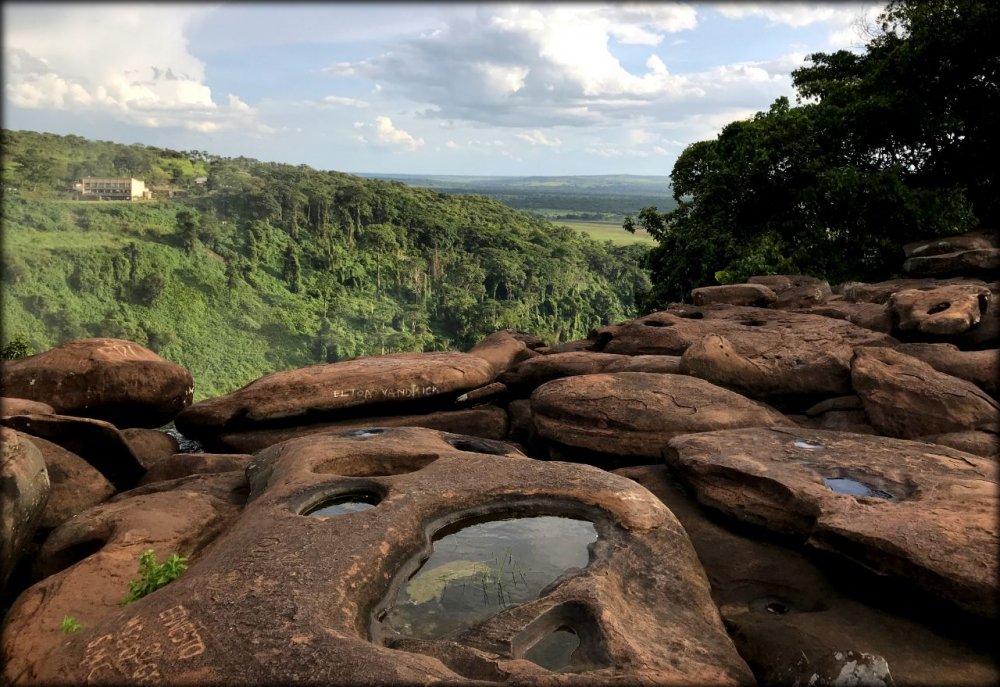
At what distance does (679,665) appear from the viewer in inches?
179

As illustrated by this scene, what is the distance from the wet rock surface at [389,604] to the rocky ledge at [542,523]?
22 mm

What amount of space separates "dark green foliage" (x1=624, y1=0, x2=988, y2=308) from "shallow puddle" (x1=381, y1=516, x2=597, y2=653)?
15767mm

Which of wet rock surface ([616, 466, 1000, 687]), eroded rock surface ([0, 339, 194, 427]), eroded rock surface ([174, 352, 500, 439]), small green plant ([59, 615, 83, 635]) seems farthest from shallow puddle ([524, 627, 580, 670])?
eroded rock surface ([0, 339, 194, 427])

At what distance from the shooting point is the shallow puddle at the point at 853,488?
6.54 metres

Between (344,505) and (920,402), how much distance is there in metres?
6.76

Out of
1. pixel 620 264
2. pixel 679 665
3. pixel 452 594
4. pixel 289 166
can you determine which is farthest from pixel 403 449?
pixel 289 166

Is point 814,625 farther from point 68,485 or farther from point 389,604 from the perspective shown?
point 68,485

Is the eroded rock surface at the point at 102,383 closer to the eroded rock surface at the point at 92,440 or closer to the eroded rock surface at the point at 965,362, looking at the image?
the eroded rock surface at the point at 92,440

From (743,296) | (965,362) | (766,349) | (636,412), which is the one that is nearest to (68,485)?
(636,412)

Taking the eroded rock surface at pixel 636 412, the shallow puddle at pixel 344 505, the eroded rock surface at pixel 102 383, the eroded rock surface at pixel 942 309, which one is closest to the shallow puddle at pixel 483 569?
the shallow puddle at pixel 344 505

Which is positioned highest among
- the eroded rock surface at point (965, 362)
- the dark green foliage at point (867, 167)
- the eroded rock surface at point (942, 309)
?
the dark green foliage at point (867, 167)

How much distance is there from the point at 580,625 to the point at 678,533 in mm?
1632

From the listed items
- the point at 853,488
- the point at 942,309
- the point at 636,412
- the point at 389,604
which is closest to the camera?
the point at 389,604

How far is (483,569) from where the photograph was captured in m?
5.78
